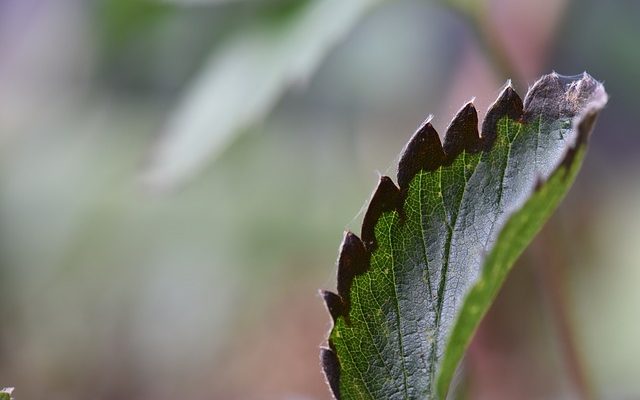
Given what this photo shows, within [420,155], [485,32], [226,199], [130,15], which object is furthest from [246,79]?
[226,199]

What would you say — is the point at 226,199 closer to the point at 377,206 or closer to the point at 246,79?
the point at 246,79

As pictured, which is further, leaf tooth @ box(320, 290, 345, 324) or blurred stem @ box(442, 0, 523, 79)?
blurred stem @ box(442, 0, 523, 79)

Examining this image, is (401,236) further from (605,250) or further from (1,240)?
(1,240)

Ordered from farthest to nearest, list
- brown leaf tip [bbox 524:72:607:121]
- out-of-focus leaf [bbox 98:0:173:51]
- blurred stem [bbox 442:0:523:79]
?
1. out-of-focus leaf [bbox 98:0:173:51]
2. blurred stem [bbox 442:0:523:79]
3. brown leaf tip [bbox 524:72:607:121]

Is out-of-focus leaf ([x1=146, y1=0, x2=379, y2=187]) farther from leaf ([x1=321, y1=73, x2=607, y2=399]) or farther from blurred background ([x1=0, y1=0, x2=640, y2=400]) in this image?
leaf ([x1=321, y1=73, x2=607, y2=399])

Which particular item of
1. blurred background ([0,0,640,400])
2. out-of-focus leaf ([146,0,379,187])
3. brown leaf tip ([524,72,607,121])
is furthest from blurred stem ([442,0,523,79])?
brown leaf tip ([524,72,607,121])

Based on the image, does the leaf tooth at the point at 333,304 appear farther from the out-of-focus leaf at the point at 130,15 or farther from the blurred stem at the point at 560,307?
the out-of-focus leaf at the point at 130,15
